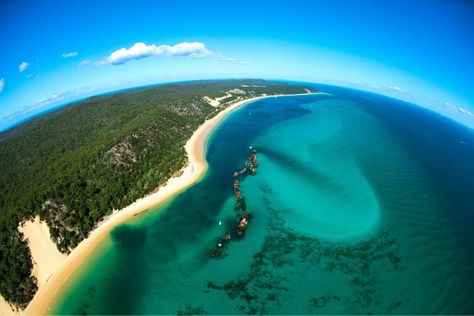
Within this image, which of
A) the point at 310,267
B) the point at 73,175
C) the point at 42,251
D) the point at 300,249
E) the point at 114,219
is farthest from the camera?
the point at 73,175

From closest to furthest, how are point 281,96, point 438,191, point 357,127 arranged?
point 438,191 → point 357,127 → point 281,96

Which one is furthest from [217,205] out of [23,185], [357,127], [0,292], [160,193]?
[357,127]

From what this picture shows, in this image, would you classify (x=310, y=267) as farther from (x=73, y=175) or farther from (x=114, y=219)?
(x=73, y=175)

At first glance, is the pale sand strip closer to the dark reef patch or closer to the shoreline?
the shoreline

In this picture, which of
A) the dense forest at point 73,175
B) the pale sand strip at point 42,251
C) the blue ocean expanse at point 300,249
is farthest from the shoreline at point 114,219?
the blue ocean expanse at point 300,249

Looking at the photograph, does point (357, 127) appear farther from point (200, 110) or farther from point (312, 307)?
point (312, 307)

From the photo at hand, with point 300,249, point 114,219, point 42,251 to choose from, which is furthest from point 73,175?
point 300,249

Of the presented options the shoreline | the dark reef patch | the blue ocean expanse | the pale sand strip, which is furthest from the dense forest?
the dark reef patch
